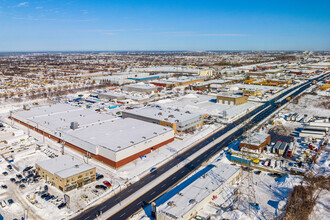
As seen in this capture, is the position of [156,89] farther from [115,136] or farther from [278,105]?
[115,136]

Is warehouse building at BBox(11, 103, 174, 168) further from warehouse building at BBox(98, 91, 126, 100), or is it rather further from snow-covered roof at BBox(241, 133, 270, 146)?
warehouse building at BBox(98, 91, 126, 100)

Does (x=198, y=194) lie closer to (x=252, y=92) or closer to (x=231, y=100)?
(x=231, y=100)

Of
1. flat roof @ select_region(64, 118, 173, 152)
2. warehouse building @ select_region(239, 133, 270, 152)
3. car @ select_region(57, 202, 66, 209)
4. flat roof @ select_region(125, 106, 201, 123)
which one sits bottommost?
car @ select_region(57, 202, 66, 209)

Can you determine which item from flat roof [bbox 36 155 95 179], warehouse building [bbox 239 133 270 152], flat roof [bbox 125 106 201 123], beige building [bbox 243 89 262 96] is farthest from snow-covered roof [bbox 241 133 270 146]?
beige building [bbox 243 89 262 96]

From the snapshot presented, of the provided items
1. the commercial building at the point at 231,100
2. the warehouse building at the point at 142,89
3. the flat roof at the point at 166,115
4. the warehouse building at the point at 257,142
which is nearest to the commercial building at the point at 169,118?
the flat roof at the point at 166,115

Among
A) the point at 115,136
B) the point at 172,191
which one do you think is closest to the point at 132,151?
the point at 115,136

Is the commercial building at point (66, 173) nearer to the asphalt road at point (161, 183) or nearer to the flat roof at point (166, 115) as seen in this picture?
the asphalt road at point (161, 183)

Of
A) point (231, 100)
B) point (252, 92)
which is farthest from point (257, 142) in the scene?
point (252, 92)
